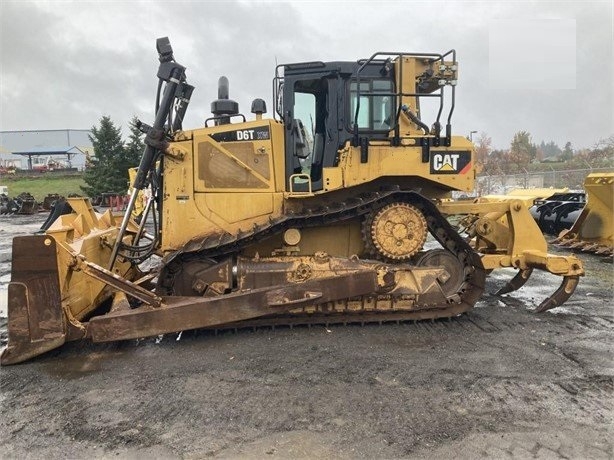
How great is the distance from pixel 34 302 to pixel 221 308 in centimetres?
182

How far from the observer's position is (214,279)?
5492 mm

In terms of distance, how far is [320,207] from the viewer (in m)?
5.74

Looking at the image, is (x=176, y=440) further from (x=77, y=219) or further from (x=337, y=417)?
(x=77, y=219)

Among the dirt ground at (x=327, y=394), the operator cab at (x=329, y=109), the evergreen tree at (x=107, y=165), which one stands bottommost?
the dirt ground at (x=327, y=394)

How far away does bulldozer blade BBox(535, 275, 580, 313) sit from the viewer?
5957 millimetres

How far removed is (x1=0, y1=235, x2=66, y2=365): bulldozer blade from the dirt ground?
0.21 m

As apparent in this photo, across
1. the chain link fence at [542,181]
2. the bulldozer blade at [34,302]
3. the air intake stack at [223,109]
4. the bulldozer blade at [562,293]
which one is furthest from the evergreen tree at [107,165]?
the bulldozer blade at [562,293]

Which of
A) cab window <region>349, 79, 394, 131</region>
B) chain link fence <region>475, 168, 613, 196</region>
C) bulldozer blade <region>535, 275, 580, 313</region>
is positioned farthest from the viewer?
chain link fence <region>475, 168, 613, 196</region>

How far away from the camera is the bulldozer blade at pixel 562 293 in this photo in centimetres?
596

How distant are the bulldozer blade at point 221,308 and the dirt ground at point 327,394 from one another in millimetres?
295

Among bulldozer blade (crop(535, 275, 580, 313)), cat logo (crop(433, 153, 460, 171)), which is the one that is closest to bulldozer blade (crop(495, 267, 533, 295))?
bulldozer blade (crop(535, 275, 580, 313))

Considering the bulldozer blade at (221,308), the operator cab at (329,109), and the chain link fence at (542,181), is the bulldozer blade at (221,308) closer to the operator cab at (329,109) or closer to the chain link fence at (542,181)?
the operator cab at (329,109)

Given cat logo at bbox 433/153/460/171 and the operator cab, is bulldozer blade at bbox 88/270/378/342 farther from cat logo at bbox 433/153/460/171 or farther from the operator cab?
cat logo at bbox 433/153/460/171

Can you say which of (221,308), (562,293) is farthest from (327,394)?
(562,293)
